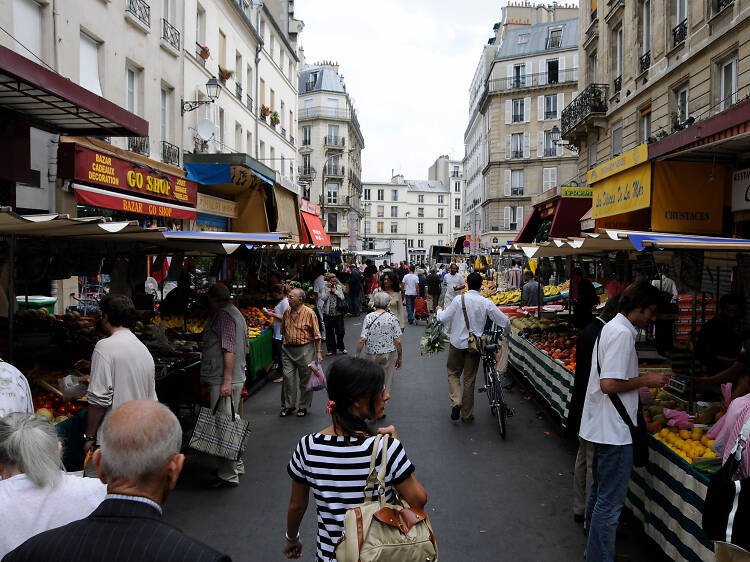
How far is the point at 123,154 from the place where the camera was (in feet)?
42.6

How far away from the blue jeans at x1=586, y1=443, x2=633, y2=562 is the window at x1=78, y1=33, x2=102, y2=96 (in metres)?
12.2

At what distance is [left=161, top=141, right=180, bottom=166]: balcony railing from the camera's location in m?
15.7

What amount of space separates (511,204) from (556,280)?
28138 mm

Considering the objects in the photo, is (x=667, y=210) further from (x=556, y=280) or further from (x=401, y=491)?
(x=556, y=280)

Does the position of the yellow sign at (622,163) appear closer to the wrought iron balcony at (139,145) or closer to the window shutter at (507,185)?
the wrought iron balcony at (139,145)

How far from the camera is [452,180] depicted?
99.8 meters

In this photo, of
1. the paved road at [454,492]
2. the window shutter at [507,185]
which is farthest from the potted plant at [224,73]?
the window shutter at [507,185]

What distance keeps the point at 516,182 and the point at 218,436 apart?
154ft

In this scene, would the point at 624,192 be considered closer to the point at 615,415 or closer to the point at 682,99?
the point at 682,99

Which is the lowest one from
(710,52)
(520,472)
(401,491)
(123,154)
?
(520,472)

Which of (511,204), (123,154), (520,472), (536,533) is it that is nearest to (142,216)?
(123,154)

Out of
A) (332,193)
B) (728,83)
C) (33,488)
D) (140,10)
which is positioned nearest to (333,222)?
(332,193)

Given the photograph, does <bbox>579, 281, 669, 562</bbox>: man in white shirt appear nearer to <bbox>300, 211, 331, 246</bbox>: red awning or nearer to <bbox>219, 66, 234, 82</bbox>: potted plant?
<bbox>219, 66, 234, 82</bbox>: potted plant

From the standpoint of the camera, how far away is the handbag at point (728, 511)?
2.95 meters
